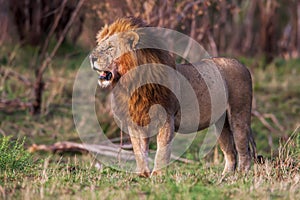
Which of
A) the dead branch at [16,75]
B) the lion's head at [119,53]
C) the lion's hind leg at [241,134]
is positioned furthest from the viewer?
the dead branch at [16,75]

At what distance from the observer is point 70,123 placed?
10.2 meters

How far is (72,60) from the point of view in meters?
13.0

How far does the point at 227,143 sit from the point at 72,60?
684 cm

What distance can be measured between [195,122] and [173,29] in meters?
3.57

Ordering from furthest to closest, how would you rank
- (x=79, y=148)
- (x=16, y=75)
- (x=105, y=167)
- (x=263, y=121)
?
(x=16, y=75) → (x=263, y=121) → (x=79, y=148) → (x=105, y=167)

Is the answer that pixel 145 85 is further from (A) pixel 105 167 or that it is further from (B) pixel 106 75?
(A) pixel 105 167

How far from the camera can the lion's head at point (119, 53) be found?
212 inches

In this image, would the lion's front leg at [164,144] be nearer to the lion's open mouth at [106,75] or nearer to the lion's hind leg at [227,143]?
the lion's open mouth at [106,75]

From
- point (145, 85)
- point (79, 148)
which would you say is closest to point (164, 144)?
point (145, 85)

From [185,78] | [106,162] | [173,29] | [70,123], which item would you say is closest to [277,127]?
[173,29]

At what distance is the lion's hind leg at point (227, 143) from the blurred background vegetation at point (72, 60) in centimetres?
208

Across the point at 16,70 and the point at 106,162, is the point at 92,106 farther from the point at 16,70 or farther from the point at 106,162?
the point at 106,162

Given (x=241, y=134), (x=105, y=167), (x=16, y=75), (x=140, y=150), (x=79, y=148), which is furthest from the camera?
(x=16, y=75)

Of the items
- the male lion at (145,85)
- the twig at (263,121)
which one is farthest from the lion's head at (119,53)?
the twig at (263,121)
